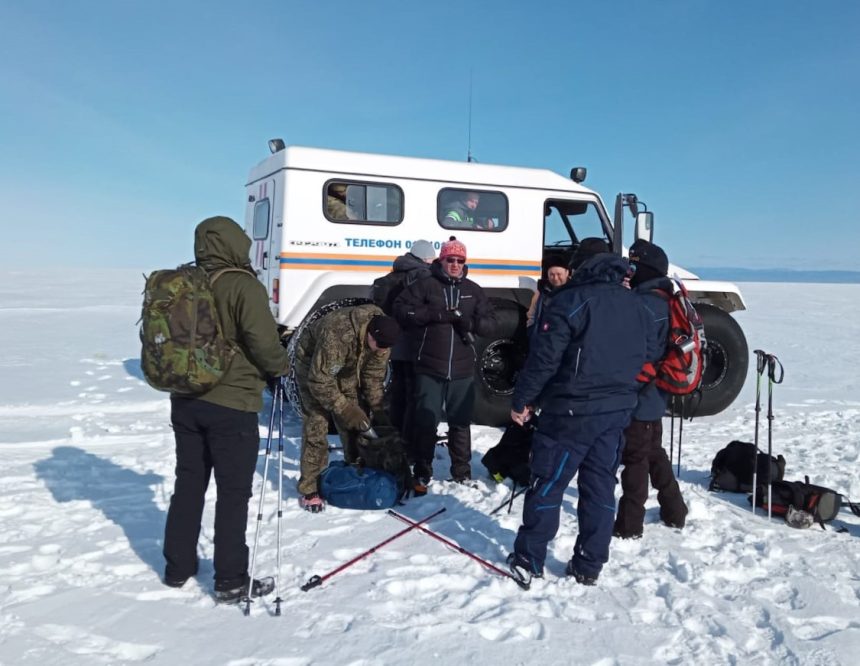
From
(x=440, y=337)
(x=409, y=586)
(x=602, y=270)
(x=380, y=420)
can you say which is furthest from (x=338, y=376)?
(x=602, y=270)

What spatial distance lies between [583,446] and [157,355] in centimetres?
210

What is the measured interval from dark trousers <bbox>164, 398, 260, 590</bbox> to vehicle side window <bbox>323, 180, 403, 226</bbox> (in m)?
3.66

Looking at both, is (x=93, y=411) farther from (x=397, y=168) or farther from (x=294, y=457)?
(x=397, y=168)

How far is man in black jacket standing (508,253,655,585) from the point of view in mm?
3195

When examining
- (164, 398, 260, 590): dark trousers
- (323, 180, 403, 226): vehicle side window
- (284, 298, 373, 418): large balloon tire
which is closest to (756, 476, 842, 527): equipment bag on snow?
(164, 398, 260, 590): dark trousers

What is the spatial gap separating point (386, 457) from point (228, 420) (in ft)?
5.77

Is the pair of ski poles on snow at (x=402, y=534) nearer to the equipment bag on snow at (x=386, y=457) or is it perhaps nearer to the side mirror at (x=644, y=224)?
the equipment bag on snow at (x=386, y=457)

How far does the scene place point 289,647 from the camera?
8.94ft

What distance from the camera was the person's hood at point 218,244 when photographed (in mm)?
3039

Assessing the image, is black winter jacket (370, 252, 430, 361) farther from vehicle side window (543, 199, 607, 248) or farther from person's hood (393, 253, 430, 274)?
vehicle side window (543, 199, 607, 248)

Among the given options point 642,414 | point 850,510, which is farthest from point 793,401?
point 642,414

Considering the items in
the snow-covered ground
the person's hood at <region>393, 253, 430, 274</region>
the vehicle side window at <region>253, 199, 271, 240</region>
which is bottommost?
the snow-covered ground

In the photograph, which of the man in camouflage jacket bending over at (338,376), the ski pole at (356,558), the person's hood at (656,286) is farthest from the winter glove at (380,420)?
the person's hood at (656,286)

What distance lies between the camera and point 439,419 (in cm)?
477
